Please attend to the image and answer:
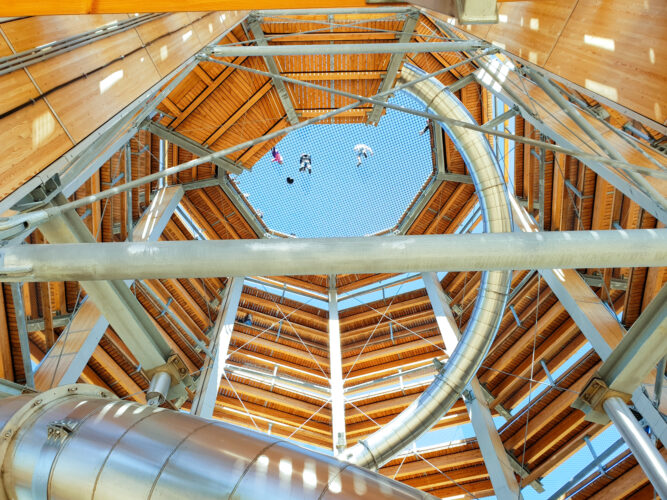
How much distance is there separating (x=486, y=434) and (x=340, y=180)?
518 inches

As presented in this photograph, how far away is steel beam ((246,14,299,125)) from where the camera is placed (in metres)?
10.6

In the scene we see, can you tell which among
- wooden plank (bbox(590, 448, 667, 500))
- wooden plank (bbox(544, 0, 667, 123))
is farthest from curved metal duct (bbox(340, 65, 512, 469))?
wooden plank (bbox(544, 0, 667, 123))

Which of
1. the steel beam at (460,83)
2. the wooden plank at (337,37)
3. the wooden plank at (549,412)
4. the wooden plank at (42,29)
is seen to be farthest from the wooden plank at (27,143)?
the wooden plank at (549,412)

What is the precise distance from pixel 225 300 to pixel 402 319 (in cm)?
627

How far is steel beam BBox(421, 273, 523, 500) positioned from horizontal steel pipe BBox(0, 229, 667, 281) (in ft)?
24.6

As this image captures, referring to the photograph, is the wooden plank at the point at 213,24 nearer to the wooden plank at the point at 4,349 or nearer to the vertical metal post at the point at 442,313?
Result: the wooden plank at the point at 4,349

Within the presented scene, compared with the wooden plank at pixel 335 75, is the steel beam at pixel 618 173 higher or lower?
lower

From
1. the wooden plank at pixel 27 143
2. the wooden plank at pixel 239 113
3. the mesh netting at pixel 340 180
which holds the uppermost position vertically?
the mesh netting at pixel 340 180

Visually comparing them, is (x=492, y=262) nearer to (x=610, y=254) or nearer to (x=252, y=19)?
(x=610, y=254)

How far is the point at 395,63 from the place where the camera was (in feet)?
37.9

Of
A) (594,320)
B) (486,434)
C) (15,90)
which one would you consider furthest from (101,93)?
(486,434)

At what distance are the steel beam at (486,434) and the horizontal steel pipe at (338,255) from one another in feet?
24.6

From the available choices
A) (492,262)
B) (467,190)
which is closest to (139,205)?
(467,190)

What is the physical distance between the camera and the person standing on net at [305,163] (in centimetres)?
2098
